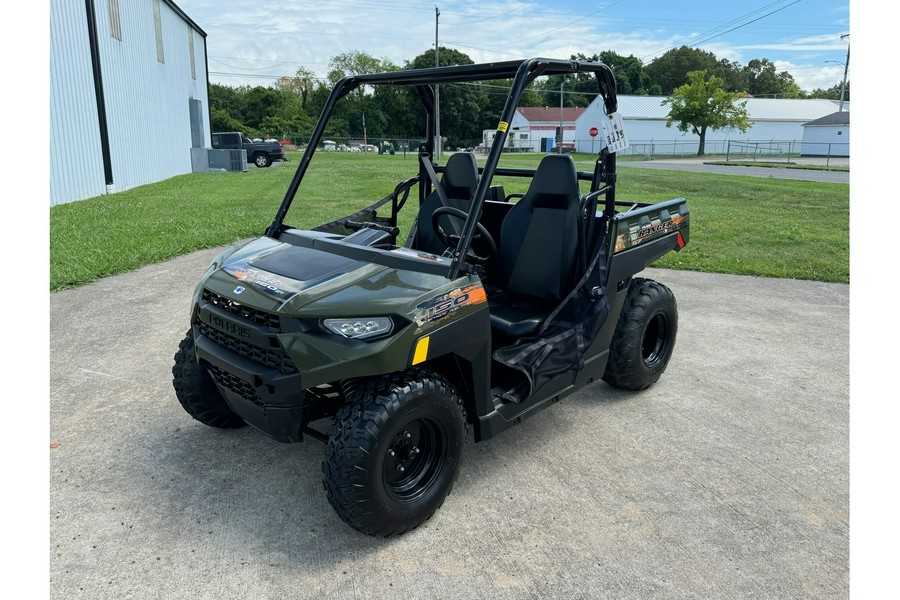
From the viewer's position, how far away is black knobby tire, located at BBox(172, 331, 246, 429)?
338cm

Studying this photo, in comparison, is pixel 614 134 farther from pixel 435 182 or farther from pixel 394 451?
pixel 394 451

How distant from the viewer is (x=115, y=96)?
16.5m

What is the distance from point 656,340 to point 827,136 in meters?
52.8

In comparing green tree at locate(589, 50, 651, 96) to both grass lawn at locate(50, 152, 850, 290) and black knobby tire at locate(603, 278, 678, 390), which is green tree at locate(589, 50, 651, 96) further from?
black knobby tire at locate(603, 278, 678, 390)

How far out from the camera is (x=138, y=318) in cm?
559

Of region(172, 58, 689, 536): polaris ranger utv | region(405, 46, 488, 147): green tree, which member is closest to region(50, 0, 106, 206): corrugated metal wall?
region(172, 58, 689, 536): polaris ranger utv

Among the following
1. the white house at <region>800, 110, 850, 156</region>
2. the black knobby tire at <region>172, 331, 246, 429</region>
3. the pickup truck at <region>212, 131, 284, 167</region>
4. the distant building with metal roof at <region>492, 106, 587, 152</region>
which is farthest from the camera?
the distant building with metal roof at <region>492, 106, 587, 152</region>

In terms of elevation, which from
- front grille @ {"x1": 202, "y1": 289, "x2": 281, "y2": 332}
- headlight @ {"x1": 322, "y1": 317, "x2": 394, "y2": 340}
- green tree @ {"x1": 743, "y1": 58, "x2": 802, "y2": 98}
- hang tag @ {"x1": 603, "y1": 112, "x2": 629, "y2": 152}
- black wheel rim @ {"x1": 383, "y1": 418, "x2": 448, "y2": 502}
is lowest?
black wheel rim @ {"x1": 383, "y1": 418, "x2": 448, "y2": 502}

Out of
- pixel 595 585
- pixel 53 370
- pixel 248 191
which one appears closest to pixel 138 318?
pixel 53 370

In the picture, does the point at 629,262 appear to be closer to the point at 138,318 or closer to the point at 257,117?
the point at 138,318

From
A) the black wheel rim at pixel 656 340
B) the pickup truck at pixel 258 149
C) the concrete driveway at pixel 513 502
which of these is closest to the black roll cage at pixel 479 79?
the black wheel rim at pixel 656 340

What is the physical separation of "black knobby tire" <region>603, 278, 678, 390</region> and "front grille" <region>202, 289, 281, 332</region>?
2200mm

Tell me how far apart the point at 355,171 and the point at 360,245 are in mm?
21477

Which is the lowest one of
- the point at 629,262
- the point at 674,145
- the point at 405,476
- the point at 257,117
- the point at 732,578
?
the point at 732,578
